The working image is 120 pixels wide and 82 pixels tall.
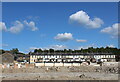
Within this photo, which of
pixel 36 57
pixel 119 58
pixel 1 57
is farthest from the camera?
pixel 36 57

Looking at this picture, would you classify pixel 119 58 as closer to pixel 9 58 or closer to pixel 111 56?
pixel 111 56

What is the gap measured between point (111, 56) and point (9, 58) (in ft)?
181

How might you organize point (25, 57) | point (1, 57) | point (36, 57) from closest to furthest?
1. point (1, 57)
2. point (36, 57)
3. point (25, 57)

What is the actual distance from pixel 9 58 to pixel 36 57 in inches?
932

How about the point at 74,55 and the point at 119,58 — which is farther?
the point at 74,55

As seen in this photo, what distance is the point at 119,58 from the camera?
9994 centimetres

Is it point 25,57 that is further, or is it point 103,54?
point 25,57

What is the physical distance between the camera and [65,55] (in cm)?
10912

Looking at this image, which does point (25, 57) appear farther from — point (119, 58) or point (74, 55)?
point (119, 58)

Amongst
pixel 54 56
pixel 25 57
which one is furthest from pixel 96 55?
pixel 25 57

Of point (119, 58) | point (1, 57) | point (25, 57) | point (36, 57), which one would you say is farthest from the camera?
point (25, 57)

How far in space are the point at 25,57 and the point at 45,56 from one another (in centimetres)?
1590

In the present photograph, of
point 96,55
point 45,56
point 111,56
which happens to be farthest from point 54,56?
point 111,56

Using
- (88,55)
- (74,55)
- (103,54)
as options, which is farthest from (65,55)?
(103,54)
